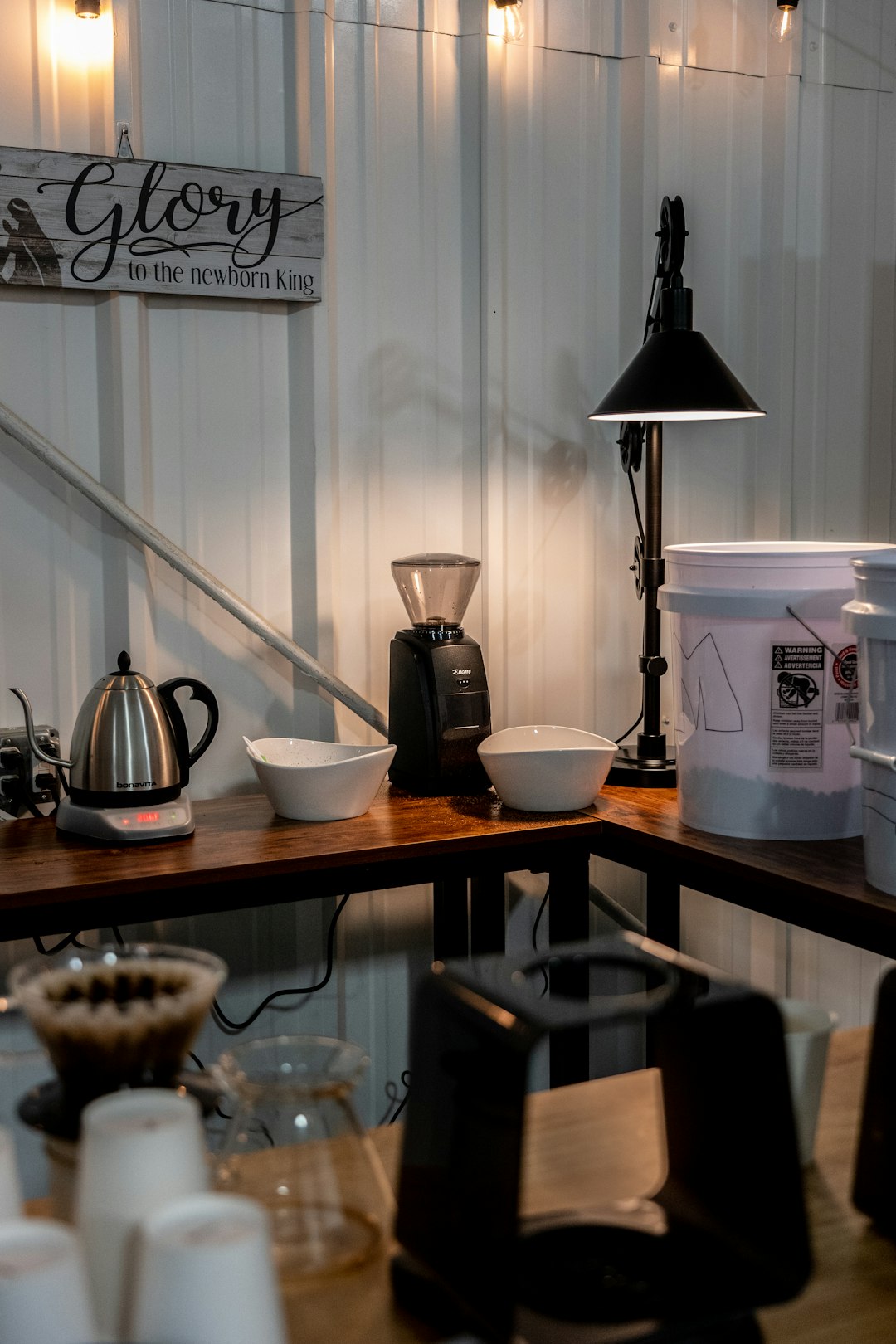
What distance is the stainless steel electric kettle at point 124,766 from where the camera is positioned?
1.98 m

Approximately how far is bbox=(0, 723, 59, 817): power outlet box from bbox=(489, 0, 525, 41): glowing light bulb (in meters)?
1.55

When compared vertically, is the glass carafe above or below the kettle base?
above

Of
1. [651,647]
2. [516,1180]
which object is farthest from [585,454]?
[516,1180]

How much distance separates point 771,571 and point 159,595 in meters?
1.10

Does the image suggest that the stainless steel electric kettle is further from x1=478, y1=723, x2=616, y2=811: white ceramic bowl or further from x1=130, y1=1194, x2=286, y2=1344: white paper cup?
x1=130, y1=1194, x2=286, y2=1344: white paper cup

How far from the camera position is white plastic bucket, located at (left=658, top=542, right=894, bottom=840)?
1.89m

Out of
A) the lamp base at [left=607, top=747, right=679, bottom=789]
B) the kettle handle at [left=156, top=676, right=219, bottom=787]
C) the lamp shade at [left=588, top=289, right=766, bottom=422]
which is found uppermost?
the lamp shade at [left=588, top=289, right=766, bottom=422]

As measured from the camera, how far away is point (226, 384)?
238cm

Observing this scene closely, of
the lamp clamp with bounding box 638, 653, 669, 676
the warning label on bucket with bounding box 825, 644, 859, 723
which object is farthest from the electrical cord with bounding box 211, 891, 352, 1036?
the warning label on bucket with bounding box 825, 644, 859, 723

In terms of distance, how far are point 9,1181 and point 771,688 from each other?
1.43m

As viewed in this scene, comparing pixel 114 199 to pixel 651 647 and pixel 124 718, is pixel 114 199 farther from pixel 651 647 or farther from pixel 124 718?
pixel 651 647

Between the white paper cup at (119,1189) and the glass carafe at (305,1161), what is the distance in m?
0.06

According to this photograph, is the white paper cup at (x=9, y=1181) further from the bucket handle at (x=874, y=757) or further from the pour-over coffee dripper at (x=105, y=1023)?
the bucket handle at (x=874, y=757)

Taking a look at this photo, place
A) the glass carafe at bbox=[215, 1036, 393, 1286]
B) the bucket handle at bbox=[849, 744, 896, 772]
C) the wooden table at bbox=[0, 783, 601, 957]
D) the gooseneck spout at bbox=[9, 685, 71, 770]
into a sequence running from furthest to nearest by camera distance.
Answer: the gooseneck spout at bbox=[9, 685, 71, 770], the wooden table at bbox=[0, 783, 601, 957], the bucket handle at bbox=[849, 744, 896, 772], the glass carafe at bbox=[215, 1036, 393, 1286]
